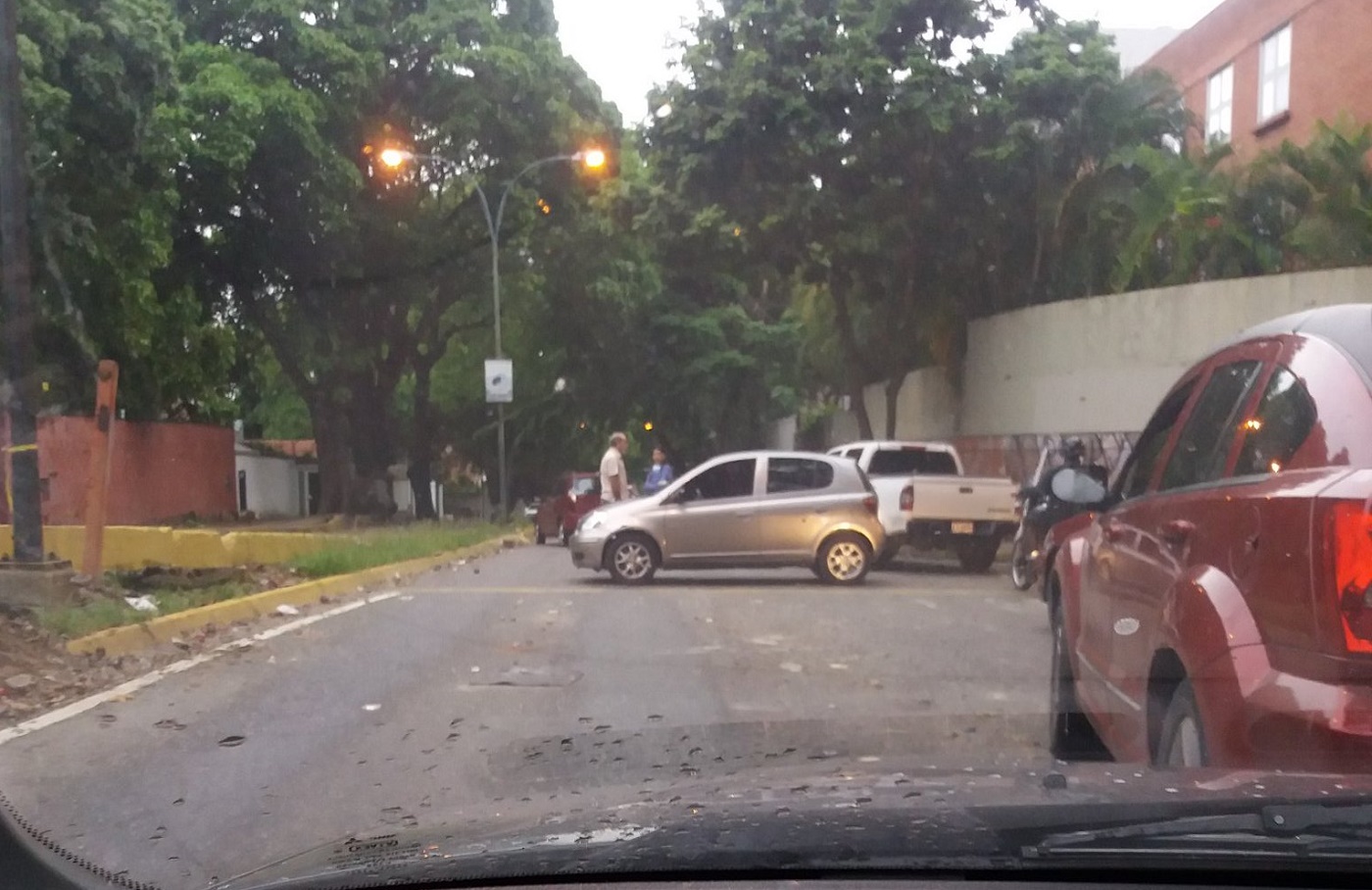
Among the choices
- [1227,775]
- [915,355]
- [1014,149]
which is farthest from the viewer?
[915,355]

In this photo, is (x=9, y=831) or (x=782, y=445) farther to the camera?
(x=782, y=445)

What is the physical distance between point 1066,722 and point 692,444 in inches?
1340

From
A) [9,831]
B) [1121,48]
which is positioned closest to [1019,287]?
[1121,48]

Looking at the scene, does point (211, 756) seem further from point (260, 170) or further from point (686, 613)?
point (260, 170)

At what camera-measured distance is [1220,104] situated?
26.2m

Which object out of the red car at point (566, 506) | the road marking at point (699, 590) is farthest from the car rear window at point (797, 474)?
the red car at point (566, 506)

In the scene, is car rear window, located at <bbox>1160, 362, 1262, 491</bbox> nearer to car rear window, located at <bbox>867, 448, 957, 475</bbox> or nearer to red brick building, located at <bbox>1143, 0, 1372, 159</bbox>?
car rear window, located at <bbox>867, 448, 957, 475</bbox>

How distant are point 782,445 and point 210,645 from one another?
1328 inches

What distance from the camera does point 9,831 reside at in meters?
4.87

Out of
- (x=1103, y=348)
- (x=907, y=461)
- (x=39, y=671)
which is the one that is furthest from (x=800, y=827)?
(x=1103, y=348)

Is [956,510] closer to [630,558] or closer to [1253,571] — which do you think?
[630,558]

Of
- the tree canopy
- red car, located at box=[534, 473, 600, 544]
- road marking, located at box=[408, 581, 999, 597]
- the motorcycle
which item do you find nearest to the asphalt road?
the motorcycle

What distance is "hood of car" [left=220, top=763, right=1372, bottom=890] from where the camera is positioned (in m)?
2.90

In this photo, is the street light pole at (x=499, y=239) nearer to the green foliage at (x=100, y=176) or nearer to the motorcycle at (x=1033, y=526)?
the green foliage at (x=100, y=176)
